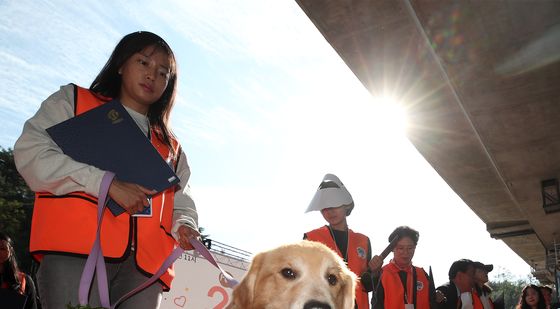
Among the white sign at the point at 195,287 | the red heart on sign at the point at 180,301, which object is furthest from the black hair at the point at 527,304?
the red heart on sign at the point at 180,301

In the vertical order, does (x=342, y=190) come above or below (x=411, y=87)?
below

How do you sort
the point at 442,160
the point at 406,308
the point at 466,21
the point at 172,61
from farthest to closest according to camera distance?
the point at 442,160
the point at 466,21
the point at 406,308
the point at 172,61

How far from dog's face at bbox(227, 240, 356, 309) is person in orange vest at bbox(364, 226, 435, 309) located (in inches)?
131

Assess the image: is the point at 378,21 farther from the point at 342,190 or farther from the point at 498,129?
the point at 498,129

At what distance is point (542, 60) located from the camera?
1063cm

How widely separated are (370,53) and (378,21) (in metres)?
1.19

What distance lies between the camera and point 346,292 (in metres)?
3.56

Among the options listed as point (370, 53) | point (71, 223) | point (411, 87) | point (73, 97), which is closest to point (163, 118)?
point (73, 97)

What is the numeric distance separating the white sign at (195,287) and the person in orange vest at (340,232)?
11.0 ft

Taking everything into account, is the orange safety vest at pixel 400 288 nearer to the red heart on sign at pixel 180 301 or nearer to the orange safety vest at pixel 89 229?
the red heart on sign at pixel 180 301

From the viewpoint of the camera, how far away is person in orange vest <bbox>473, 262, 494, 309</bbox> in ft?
30.7

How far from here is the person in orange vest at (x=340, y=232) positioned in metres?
5.46

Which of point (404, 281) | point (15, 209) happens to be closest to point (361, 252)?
point (404, 281)

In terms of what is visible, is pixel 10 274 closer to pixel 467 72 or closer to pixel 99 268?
pixel 99 268
